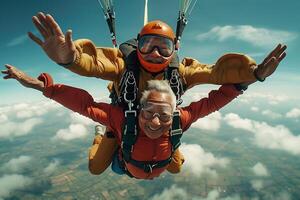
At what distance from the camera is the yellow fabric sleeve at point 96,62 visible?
3.25 meters

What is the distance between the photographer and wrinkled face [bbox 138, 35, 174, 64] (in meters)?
3.65

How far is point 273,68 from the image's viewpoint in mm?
3389

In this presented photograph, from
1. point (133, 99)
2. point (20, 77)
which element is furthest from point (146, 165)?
point (20, 77)

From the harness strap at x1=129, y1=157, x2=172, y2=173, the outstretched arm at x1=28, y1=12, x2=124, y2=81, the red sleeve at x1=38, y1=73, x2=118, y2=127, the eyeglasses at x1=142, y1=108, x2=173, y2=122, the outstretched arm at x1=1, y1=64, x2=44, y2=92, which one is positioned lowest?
the harness strap at x1=129, y1=157, x2=172, y2=173

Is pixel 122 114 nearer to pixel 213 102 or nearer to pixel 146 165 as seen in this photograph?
pixel 146 165

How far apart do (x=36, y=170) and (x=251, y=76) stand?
203 metres

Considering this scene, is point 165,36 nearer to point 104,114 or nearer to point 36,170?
point 104,114

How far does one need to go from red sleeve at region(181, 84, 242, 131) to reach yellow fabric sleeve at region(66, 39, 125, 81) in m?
1.23

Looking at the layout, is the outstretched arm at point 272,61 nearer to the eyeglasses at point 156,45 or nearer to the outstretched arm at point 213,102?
the outstretched arm at point 213,102

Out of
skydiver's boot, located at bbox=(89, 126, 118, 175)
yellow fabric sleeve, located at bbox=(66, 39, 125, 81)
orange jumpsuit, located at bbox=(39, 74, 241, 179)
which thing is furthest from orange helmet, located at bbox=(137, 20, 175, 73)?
skydiver's boot, located at bbox=(89, 126, 118, 175)

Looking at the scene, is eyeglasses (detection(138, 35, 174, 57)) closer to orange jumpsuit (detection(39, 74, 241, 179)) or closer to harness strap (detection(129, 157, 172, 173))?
orange jumpsuit (detection(39, 74, 241, 179))

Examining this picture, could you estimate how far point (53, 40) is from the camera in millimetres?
2793

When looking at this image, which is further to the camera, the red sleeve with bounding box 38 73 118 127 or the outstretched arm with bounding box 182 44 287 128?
the outstretched arm with bounding box 182 44 287 128

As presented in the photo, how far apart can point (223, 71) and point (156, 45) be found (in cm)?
107
